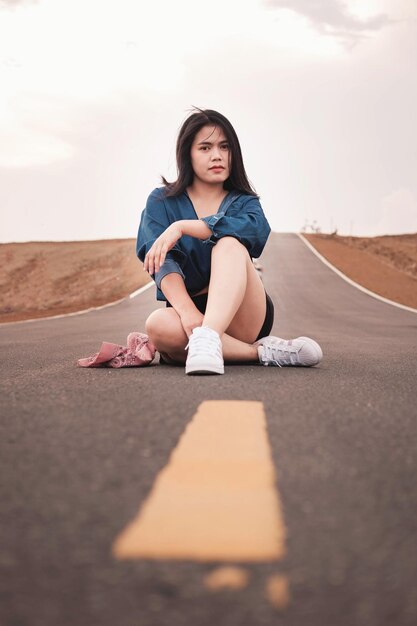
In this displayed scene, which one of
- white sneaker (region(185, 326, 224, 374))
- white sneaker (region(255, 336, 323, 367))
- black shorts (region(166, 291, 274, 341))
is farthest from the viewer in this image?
black shorts (region(166, 291, 274, 341))

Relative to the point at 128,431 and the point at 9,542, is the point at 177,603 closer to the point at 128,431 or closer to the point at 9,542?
the point at 9,542

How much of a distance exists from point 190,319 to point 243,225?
64 centimetres

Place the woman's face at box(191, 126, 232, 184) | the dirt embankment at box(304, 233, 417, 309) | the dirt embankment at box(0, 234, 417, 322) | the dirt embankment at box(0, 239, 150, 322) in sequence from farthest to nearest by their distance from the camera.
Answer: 1. the dirt embankment at box(0, 239, 150, 322)
2. the dirt embankment at box(0, 234, 417, 322)
3. the dirt embankment at box(304, 233, 417, 309)
4. the woman's face at box(191, 126, 232, 184)

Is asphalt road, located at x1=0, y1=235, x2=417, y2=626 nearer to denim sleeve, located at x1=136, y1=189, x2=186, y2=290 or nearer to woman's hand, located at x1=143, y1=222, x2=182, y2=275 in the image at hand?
woman's hand, located at x1=143, y1=222, x2=182, y2=275

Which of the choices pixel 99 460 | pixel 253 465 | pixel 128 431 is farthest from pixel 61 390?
pixel 253 465

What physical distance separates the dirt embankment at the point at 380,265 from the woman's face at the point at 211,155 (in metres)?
14.9

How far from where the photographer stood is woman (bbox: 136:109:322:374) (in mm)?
3879

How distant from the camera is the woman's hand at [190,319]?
3908 mm

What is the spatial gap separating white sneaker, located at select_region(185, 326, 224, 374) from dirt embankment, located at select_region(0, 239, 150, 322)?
1561 centimetres

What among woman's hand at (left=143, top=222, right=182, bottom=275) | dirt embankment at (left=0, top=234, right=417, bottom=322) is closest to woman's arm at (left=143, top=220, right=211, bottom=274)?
woman's hand at (left=143, top=222, right=182, bottom=275)

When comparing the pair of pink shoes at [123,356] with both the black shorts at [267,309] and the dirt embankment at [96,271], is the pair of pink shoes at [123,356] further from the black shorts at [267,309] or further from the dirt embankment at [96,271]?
the dirt embankment at [96,271]

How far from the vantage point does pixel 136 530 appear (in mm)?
1332

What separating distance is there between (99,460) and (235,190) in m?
2.99

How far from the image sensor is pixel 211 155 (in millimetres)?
4359
